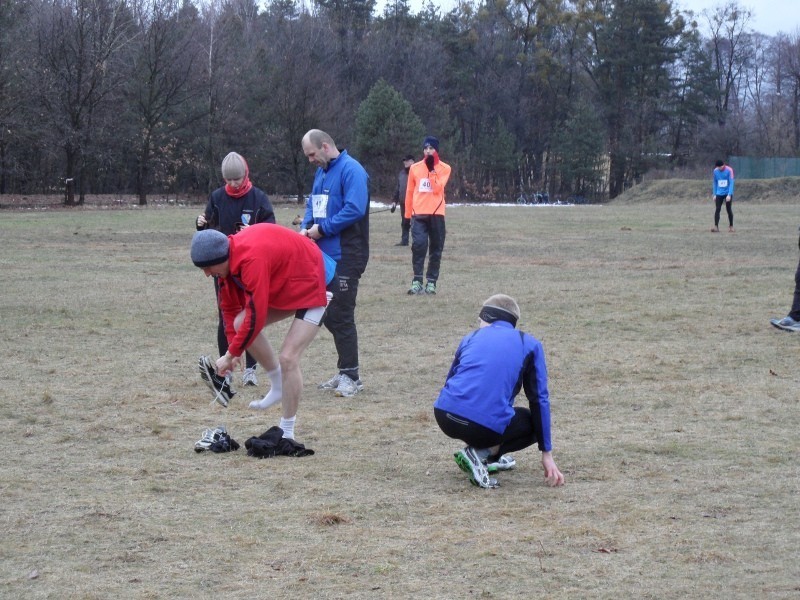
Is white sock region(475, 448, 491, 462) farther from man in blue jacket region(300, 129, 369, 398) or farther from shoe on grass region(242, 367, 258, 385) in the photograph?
shoe on grass region(242, 367, 258, 385)

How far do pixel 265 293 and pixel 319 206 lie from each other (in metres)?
2.59

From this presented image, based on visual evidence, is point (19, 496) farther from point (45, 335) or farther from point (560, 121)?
point (560, 121)

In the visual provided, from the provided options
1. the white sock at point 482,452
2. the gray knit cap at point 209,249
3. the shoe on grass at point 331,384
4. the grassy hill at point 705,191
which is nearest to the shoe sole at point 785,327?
the shoe on grass at point 331,384

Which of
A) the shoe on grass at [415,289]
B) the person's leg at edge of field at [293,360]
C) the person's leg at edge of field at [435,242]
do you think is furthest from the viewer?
the shoe on grass at [415,289]

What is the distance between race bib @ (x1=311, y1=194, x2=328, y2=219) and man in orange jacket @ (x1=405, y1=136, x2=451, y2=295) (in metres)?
5.94

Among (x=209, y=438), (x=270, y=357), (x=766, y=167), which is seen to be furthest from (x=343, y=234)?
(x=766, y=167)

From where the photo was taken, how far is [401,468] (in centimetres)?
616

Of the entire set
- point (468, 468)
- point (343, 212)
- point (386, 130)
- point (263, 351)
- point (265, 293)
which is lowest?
point (468, 468)

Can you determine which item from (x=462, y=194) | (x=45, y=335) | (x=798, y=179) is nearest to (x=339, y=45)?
(x=462, y=194)

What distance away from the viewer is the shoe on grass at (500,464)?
5.99 metres

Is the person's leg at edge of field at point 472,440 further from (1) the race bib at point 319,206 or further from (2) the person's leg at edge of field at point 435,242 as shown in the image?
(2) the person's leg at edge of field at point 435,242

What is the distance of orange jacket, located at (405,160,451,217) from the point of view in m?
14.3

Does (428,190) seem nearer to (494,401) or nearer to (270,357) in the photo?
(270,357)

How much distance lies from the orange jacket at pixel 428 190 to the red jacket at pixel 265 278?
7.84 meters
